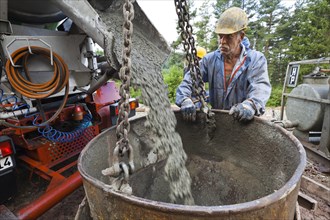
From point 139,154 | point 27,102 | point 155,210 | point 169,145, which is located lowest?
point 139,154

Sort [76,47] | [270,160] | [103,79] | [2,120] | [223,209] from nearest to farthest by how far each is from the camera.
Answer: [223,209] → [270,160] → [2,120] → [76,47] → [103,79]

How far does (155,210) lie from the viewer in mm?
744

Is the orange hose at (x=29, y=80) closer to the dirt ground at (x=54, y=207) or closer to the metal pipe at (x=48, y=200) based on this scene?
the metal pipe at (x=48, y=200)

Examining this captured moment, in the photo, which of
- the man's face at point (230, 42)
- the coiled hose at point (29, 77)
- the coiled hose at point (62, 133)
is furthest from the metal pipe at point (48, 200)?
the man's face at point (230, 42)

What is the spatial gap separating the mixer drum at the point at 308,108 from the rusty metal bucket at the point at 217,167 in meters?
2.34

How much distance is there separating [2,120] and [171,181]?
5.41 feet

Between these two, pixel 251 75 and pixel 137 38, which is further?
pixel 251 75

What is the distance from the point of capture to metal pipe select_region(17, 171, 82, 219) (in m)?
1.71

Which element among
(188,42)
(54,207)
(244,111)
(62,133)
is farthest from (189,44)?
(54,207)

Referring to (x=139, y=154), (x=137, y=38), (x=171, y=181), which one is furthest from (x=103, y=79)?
(x=171, y=181)

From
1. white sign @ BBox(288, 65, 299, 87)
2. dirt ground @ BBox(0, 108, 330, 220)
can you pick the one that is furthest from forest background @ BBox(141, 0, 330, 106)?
dirt ground @ BBox(0, 108, 330, 220)

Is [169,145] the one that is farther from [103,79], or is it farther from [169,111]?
[103,79]

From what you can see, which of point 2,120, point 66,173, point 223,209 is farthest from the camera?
point 66,173

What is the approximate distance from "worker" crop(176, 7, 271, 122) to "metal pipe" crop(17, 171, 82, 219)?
1246 mm
